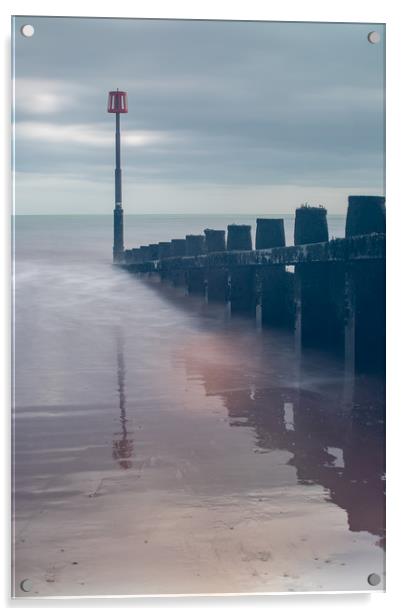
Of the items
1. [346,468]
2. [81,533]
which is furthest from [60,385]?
[346,468]

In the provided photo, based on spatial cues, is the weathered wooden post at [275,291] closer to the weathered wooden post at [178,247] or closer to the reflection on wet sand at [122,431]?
the weathered wooden post at [178,247]

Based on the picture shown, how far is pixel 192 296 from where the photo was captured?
3.99 metres

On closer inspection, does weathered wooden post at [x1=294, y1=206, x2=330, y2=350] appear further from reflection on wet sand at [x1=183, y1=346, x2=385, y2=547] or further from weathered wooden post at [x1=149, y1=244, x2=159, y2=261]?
weathered wooden post at [x1=149, y1=244, x2=159, y2=261]

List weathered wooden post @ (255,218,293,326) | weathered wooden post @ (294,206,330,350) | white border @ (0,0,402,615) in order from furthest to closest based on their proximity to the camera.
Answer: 1. weathered wooden post @ (255,218,293,326)
2. weathered wooden post @ (294,206,330,350)
3. white border @ (0,0,402,615)

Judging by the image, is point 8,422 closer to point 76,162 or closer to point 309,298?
point 76,162

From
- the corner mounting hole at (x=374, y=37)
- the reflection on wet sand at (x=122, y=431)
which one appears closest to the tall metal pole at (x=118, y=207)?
the reflection on wet sand at (x=122, y=431)

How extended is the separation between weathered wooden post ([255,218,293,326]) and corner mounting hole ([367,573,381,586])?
1018 millimetres

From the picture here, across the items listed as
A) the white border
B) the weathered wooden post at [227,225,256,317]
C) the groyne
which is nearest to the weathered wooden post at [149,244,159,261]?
the groyne

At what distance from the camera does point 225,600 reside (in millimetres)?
3504

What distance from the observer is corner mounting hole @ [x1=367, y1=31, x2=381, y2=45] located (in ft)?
12.4

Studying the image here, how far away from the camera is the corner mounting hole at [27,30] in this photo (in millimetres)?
3670

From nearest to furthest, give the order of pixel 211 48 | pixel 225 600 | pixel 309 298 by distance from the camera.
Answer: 1. pixel 225 600
2. pixel 211 48
3. pixel 309 298
